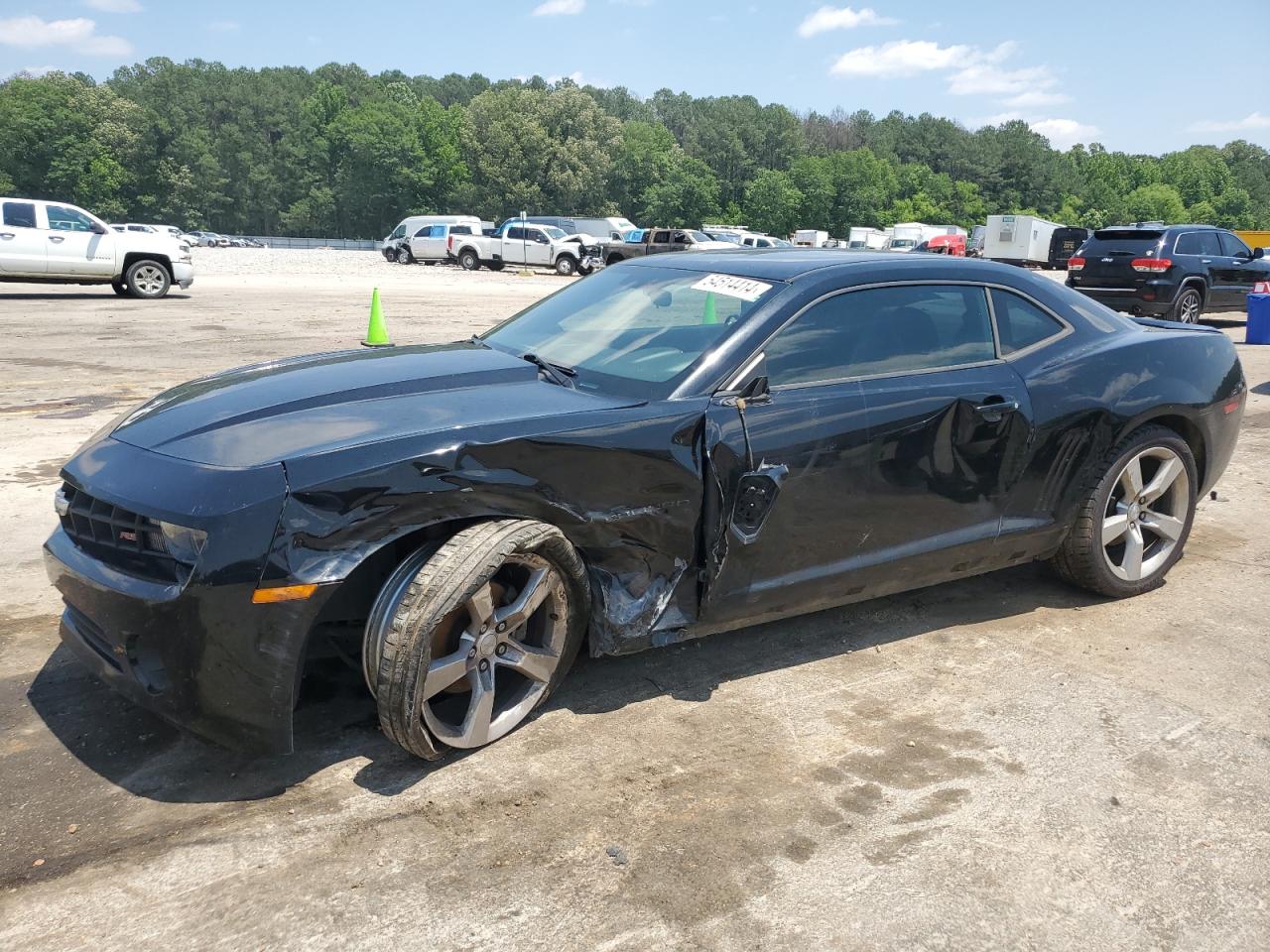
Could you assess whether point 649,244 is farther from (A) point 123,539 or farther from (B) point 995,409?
(A) point 123,539

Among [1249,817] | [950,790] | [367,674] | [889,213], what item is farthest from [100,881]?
[889,213]

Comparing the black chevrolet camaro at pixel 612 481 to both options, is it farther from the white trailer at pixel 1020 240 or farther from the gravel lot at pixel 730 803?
the white trailer at pixel 1020 240

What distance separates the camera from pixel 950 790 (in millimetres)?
2982

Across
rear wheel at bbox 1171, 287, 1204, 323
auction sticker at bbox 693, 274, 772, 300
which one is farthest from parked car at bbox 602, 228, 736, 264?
auction sticker at bbox 693, 274, 772, 300

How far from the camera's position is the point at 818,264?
3889 mm

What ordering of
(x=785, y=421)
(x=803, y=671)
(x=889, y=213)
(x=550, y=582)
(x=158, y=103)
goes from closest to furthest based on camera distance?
(x=550, y=582), (x=785, y=421), (x=803, y=671), (x=889, y=213), (x=158, y=103)

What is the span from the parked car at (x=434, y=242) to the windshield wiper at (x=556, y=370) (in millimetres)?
36579

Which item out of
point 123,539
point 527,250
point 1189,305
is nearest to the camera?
point 123,539

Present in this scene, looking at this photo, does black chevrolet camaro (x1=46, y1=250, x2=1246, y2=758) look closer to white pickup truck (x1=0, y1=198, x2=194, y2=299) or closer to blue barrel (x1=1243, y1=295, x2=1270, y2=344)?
blue barrel (x1=1243, y1=295, x2=1270, y2=344)

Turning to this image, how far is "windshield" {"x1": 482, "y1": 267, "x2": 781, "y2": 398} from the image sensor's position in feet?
11.5

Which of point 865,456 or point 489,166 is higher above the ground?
point 489,166

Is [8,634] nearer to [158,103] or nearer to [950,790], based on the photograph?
[950,790]

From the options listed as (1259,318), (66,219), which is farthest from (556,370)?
(66,219)

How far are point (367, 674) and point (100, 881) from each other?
31.7 inches
